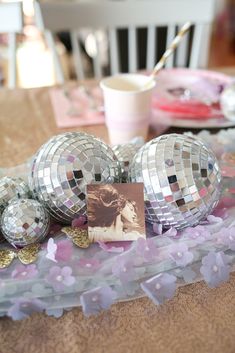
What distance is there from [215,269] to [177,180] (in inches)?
5.2

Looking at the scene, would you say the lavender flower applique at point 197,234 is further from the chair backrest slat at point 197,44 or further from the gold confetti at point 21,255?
the chair backrest slat at point 197,44

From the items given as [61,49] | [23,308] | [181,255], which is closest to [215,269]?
[181,255]

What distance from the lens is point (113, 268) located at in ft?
1.82

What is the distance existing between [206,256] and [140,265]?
9cm

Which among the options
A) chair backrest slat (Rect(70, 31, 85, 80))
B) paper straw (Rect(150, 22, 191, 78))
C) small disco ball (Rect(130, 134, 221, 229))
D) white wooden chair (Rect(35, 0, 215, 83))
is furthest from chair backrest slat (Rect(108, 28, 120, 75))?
small disco ball (Rect(130, 134, 221, 229))

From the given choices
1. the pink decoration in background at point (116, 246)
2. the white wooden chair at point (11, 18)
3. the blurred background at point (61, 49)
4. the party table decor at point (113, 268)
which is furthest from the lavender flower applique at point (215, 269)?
the blurred background at point (61, 49)

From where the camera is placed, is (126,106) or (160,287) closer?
(160,287)

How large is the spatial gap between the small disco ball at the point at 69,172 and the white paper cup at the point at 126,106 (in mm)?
217

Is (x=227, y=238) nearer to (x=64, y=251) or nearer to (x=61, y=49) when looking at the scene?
(x=64, y=251)

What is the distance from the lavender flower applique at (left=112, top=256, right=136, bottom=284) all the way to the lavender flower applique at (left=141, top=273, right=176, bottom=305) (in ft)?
0.06

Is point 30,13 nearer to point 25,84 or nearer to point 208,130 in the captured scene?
point 25,84

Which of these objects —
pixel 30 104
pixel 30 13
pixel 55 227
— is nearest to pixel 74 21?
pixel 30 104

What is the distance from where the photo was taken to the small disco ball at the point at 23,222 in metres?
0.56

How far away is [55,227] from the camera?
62 cm
